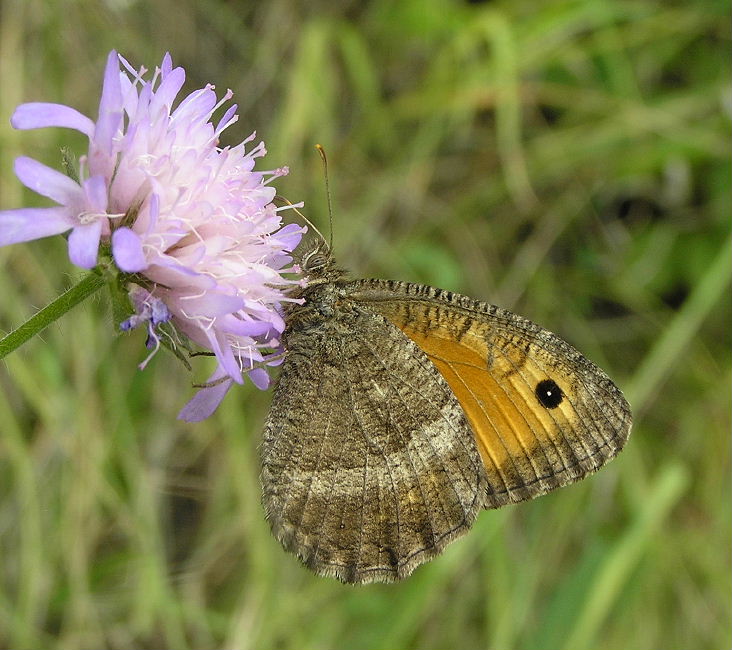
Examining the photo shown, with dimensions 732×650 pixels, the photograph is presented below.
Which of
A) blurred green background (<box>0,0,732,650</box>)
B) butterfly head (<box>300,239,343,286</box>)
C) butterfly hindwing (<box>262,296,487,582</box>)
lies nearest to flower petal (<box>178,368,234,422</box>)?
butterfly hindwing (<box>262,296,487,582</box>)

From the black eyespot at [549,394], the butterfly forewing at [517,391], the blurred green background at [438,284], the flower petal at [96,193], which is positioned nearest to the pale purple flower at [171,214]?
the flower petal at [96,193]

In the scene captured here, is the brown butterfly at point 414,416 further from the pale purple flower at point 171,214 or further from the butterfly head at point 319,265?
the pale purple flower at point 171,214

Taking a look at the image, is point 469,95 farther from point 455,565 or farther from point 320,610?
point 320,610

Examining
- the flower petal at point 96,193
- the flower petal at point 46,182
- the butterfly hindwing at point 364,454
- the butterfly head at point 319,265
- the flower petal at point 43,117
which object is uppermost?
the butterfly head at point 319,265

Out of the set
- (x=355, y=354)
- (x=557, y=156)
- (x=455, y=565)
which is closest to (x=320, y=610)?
(x=455, y=565)

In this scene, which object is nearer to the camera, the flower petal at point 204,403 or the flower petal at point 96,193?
the flower petal at point 96,193

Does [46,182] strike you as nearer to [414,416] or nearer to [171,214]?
[171,214]
